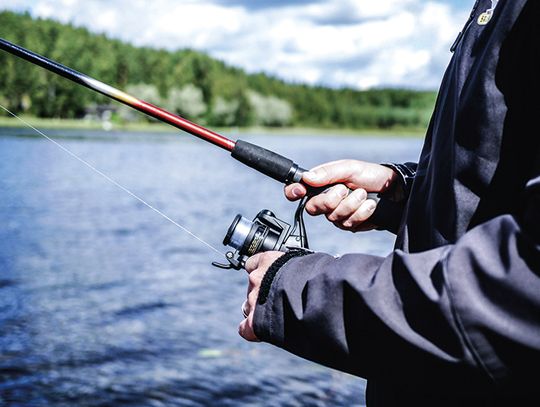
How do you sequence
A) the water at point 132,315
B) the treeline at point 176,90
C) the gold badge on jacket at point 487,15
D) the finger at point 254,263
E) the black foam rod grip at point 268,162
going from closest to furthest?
1. the gold badge on jacket at point 487,15
2. the finger at point 254,263
3. the black foam rod grip at point 268,162
4. the water at point 132,315
5. the treeline at point 176,90

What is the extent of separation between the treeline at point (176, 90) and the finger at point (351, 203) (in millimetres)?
56111

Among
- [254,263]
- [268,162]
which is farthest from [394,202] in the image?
[254,263]

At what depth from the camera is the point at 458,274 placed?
4.17ft

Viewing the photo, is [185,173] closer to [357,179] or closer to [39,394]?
[39,394]

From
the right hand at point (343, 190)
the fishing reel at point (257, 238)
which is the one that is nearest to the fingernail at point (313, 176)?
the right hand at point (343, 190)

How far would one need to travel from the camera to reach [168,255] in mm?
10172

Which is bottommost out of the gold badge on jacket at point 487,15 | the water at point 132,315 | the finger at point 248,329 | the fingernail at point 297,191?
the water at point 132,315

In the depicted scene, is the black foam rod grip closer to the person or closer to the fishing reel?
Result: the fishing reel

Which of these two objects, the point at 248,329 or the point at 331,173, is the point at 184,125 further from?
the point at 248,329

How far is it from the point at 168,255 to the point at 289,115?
344ft

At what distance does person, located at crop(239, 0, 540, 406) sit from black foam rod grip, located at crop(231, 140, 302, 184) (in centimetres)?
66

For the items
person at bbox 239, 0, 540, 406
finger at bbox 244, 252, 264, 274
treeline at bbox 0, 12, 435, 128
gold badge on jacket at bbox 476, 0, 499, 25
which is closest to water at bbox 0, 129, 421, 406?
finger at bbox 244, 252, 264, 274

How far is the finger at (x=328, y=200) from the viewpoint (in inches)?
89.8

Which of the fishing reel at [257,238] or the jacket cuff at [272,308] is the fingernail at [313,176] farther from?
the jacket cuff at [272,308]
